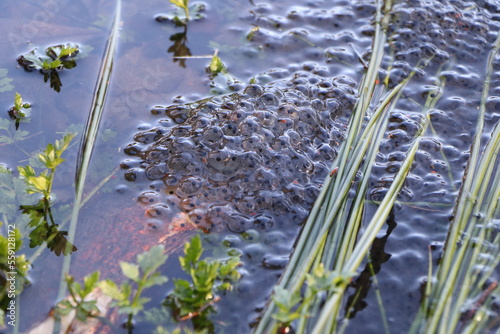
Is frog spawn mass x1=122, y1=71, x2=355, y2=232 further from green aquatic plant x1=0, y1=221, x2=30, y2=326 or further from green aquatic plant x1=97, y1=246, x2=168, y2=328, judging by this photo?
green aquatic plant x1=0, y1=221, x2=30, y2=326

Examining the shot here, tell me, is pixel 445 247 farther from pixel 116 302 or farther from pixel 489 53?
pixel 489 53

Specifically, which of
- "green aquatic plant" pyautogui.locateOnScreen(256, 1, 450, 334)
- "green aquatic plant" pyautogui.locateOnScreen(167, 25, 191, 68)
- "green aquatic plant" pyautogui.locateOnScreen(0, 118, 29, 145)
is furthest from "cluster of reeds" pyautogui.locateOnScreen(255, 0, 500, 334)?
"green aquatic plant" pyautogui.locateOnScreen(0, 118, 29, 145)

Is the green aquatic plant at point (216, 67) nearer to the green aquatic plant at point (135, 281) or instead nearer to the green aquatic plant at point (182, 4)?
the green aquatic plant at point (182, 4)

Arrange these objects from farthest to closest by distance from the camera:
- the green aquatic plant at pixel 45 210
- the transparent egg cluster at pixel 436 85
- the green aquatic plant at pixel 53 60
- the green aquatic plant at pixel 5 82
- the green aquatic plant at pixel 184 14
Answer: the green aquatic plant at pixel 184 14, the green aquatic plant at pixel 53 60, the green aquatic plant at pixel 5 82, the transparent egg cluster at pixel 436 85, the green aquatic plant at pixel 45 210

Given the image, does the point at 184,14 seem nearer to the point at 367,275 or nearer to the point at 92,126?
the point at 92,126

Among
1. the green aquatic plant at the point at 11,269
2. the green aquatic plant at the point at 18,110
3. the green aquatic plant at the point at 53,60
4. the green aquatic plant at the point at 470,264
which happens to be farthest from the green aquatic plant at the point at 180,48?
the green aquatic plant at the point at 470,264

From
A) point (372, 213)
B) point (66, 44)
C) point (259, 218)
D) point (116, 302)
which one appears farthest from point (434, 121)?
point (66, 44)
